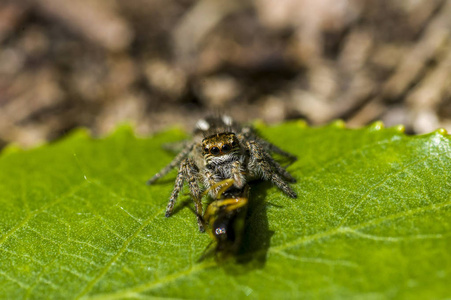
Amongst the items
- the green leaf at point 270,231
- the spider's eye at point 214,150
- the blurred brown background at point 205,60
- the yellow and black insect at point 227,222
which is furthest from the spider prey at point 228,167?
the blurred brown background at point 205,60

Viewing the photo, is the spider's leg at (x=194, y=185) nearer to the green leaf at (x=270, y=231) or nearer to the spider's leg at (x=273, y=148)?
the green leaf at (x=270, y=231)

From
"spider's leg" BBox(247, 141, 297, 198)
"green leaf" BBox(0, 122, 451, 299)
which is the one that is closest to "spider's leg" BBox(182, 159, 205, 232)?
"green leaf" BBox(0, 122, 451, 299)

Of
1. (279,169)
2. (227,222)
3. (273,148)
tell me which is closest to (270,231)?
(227,222)

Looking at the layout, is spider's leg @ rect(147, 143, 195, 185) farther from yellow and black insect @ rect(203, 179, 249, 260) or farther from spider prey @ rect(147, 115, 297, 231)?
yellow and black insect @ rect(203, 179, 249, 260)

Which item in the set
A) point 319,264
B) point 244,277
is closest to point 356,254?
point 319,264

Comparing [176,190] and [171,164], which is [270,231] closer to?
[176,190]

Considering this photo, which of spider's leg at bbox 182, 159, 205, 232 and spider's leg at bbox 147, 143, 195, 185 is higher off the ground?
spider's leg at bbox 182, 159, 205, 232
